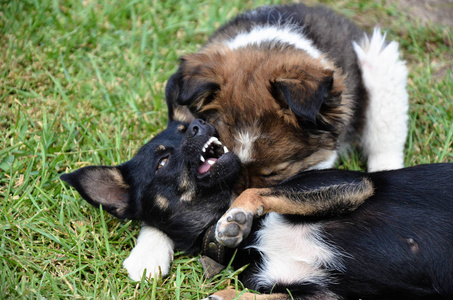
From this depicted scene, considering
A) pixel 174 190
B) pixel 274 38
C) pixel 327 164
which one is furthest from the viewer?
pixel 274 38

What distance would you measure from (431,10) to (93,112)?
15.6 ft

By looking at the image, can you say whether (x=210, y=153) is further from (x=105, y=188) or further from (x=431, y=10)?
(x=431, y=10)

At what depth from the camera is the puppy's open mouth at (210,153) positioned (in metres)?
3.74

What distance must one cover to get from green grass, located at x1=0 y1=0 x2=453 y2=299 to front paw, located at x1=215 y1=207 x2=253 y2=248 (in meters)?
0.48

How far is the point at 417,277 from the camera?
315 centimetres

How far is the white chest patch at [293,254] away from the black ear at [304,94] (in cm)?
83

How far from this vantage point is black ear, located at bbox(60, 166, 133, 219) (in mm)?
3732

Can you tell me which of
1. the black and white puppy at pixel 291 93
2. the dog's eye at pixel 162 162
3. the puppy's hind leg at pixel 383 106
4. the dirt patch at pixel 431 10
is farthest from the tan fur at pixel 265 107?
the dirt patch at pixel 431 10

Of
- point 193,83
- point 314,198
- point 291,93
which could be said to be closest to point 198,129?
point 193,83

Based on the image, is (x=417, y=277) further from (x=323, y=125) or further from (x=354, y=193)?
(x=323, y=125)

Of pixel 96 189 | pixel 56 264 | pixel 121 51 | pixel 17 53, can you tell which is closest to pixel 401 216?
pixel 96 189

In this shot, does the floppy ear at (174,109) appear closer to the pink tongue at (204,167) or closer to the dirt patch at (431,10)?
the pink tongue at (204,167)

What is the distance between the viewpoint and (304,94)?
133 inches

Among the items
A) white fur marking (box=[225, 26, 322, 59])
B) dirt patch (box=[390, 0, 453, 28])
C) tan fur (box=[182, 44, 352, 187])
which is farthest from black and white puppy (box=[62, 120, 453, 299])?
dirt patch (box=[390, 0, 453, 28])
